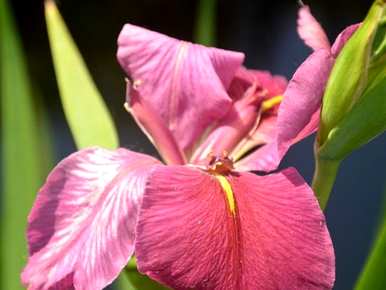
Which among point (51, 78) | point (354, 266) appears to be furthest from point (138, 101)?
point (51, 78)

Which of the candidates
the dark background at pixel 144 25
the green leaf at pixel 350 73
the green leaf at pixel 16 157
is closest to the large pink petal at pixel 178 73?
the green leaf at pixel 350 73

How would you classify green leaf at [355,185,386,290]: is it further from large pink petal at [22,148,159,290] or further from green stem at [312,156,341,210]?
large pink petal at [22,148,159,290]

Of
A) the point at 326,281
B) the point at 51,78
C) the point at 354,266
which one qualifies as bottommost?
the point at 354,266

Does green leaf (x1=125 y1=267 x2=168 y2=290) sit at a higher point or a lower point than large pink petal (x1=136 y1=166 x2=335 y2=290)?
lower

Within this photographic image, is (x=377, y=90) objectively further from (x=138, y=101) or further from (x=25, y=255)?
(x=25, y=255)

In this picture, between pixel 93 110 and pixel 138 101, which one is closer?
pixel 138 101

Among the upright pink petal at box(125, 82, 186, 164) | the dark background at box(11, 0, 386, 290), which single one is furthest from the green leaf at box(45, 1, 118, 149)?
the dark background at box(11, 0, 386, 290)

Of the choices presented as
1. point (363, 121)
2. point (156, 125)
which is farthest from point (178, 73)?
point (363, 121)
